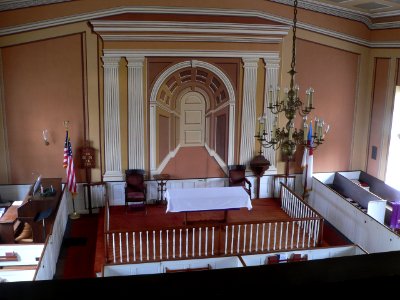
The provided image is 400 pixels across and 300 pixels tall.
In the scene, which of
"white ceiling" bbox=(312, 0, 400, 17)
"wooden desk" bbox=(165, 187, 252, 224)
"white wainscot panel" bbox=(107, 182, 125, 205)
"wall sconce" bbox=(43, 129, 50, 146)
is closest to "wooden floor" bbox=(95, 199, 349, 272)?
"white wainscot panel" bbox=(107, 182, 125, 205)

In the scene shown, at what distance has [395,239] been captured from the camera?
9.05 metres

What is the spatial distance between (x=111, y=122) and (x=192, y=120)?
2.23 m

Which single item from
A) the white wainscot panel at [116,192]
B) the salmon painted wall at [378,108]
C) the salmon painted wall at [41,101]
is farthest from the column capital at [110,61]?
the salmon painted wall at [378,108]

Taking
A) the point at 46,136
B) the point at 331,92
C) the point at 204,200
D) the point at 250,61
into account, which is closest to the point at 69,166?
the point at 46,136

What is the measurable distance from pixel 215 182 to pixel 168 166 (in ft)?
4.52

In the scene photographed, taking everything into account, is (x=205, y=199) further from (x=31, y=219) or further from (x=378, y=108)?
(x=378, y=108)

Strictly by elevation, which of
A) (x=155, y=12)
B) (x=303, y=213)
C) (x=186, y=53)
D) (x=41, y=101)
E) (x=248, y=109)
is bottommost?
(x=303, y=213)

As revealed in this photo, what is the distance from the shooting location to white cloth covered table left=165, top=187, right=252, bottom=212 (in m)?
10.5

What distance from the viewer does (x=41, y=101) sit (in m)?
11.6

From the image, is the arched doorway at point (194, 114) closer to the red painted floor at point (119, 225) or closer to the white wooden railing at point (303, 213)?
the red painted floor at point (119, 225)

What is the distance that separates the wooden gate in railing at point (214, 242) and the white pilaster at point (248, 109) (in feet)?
8.20

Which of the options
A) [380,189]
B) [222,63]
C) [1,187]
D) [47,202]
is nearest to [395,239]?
[380,189]

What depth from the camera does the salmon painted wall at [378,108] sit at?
41.1ft

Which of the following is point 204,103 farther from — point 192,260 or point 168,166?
point 192,260
